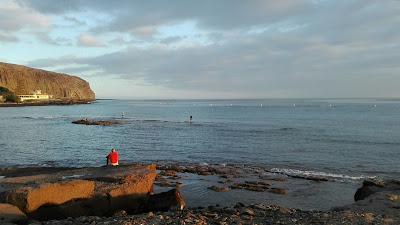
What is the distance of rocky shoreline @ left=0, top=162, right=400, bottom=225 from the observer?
12.5m

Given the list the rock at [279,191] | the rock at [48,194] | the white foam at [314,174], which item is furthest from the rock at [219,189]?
the rock at [48,194]

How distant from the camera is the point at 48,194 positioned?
15.0m

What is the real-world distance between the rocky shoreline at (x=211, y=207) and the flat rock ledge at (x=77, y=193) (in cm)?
4

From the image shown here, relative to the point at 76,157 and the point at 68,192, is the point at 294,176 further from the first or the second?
the point at 76,157

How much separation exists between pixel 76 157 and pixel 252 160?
51.2ft

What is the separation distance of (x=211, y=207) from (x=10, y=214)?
7451mm

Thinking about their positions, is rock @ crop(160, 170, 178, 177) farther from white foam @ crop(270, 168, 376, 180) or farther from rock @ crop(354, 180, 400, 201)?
rock @ crop(354, 180, 400, 201)

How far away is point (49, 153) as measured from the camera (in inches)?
1491

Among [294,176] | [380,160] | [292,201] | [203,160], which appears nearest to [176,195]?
[292,201]

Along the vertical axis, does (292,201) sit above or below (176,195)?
below

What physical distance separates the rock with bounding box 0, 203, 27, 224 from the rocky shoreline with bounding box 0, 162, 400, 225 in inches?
3.2

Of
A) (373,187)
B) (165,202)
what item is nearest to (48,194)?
(165,202)

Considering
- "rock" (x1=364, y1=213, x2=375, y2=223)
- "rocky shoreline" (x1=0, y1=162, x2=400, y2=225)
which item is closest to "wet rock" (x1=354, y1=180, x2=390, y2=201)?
"rocky shoreline" (x1=0, y1=162, x2=400, y2=225)

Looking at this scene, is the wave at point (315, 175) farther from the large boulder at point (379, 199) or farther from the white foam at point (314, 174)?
the large boulder at point (379, 199)
